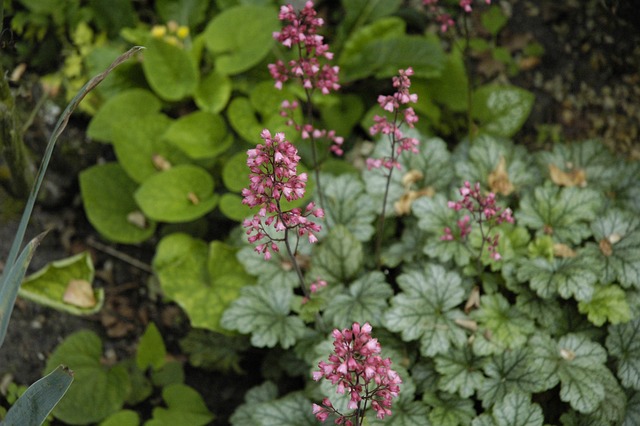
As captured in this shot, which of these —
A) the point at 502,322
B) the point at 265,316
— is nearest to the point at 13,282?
the point at 265,316

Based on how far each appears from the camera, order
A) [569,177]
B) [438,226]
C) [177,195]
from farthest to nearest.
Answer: [177,195] → [569,177] → [438,226]

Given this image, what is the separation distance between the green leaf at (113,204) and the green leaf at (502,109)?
5.40 ft

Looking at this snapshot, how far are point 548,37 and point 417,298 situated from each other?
1886 millimetres

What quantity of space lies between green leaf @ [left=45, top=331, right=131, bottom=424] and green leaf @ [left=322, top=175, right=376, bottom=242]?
1091 mm

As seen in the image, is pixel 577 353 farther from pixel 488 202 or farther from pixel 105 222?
pixel 105 222

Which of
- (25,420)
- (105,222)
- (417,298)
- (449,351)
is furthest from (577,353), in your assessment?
(105,222)

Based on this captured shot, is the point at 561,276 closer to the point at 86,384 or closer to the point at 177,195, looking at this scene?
the point at 177,195

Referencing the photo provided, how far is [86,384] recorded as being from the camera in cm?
265

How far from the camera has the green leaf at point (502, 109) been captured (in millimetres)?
3082

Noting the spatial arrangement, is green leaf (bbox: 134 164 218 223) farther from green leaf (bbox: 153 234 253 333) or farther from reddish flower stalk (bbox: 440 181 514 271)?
reddish flower stalk (bbox: 440 181 514 271)

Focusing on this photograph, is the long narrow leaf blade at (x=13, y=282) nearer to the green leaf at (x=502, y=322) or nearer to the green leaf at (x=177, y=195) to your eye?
the green leaf at (x=177, y=195)

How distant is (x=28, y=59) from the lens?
A: 337 cm

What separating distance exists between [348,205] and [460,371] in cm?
80

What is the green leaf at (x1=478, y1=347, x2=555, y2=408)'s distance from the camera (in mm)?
2164
